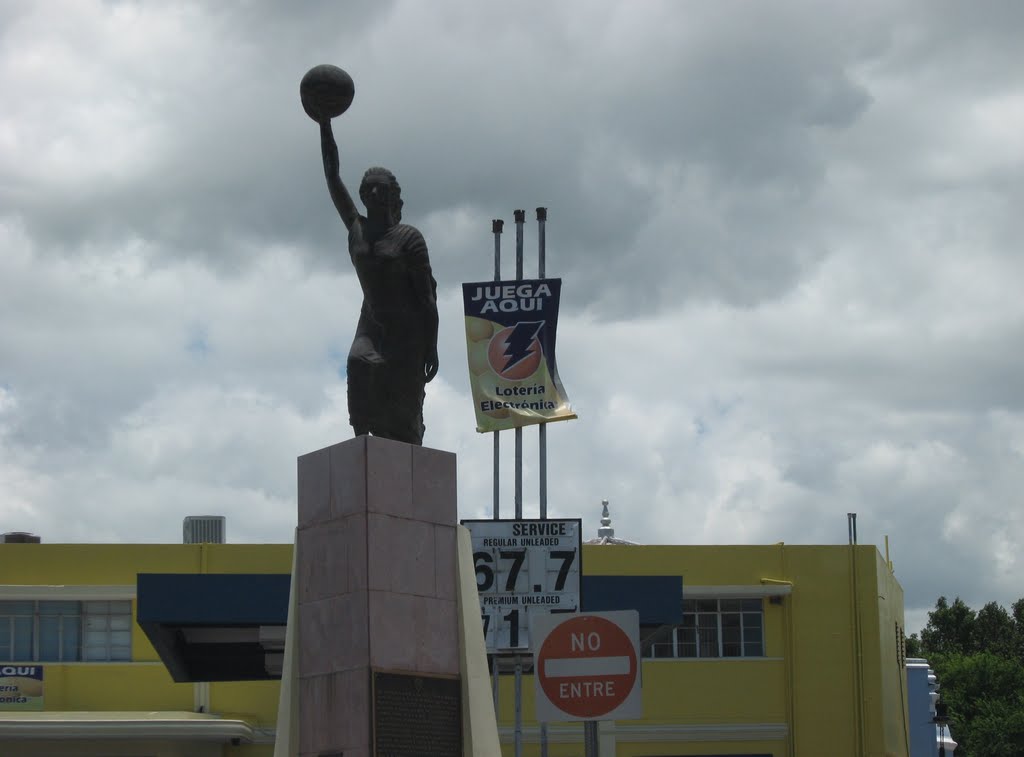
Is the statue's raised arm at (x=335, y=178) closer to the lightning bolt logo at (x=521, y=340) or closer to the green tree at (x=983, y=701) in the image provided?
the lightning bolt logo at (x=521, y=340)

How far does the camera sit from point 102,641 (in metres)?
33.0

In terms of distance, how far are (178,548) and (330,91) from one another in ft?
65.5

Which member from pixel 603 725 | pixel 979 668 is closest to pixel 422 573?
pixel 603 725

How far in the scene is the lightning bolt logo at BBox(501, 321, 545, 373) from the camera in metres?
30.0

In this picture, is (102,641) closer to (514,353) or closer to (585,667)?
(514,353)

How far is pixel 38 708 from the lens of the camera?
106 feet

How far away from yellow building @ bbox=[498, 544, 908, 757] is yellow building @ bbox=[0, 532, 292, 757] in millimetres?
5511

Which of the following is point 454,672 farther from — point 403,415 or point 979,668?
point 979,668

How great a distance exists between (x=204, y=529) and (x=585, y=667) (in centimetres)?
2748

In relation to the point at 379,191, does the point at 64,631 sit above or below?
below

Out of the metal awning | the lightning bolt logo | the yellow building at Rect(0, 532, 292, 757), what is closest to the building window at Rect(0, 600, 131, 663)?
the yellow building at Rect(0, 532, 292, 757)

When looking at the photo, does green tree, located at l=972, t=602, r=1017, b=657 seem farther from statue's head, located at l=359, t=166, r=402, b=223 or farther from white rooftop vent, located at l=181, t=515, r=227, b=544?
statue's head, located at l=359, t=166, r=402, b=223

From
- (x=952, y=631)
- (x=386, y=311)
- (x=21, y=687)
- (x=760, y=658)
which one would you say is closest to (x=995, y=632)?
→ (x=952, y=631)

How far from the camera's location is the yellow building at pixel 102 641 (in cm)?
3250
